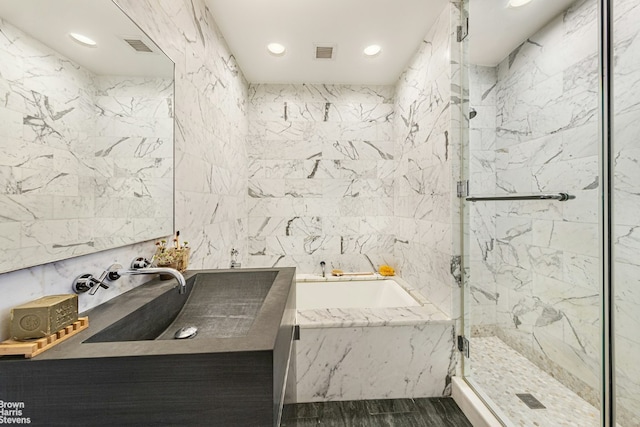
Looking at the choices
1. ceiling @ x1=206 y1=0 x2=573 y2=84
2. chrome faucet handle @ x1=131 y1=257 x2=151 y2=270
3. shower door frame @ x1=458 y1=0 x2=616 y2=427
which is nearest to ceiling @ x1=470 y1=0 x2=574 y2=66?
ceiling @ x1=206 y1=0 x2=573 y2=84

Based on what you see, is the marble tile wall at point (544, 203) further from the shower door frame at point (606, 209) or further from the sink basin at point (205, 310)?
the sink basin at point (205, 310)

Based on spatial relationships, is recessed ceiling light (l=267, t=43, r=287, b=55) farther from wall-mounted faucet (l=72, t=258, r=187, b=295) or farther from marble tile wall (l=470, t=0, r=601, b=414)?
wall-mounted faucet (l=72, t=258, r=187, b=295)

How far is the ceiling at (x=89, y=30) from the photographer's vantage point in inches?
28.7

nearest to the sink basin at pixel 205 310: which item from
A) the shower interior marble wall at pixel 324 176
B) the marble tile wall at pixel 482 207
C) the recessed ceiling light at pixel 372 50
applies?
the marble tile wall at pixel 482 207

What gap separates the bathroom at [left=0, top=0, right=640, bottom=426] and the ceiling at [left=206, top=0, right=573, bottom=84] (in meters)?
0.03

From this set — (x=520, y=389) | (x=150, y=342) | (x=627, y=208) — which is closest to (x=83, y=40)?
(x=150, y=342)

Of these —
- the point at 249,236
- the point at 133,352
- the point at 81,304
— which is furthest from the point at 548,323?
the point at 249,236

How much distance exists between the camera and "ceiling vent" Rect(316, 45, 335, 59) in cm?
243

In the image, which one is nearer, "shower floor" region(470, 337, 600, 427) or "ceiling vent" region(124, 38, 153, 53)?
"ceiling vent" region(124, 38, 153, 53)

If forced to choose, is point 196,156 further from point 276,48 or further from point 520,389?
point 520,389

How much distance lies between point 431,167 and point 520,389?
4.96 ft

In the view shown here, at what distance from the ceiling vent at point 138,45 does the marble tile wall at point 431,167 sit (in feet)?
5.77

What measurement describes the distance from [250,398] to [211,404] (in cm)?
8

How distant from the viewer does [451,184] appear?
6.18 feet
